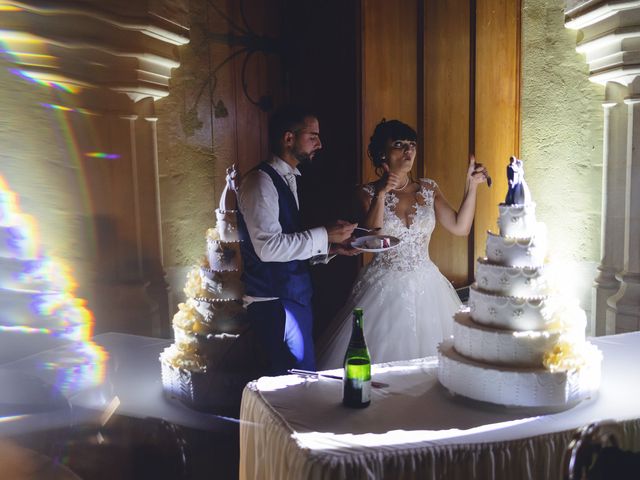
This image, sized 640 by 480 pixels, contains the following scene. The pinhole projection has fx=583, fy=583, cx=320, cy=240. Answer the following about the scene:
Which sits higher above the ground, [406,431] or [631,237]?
[631,237]

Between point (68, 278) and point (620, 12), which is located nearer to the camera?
point (68, 278)

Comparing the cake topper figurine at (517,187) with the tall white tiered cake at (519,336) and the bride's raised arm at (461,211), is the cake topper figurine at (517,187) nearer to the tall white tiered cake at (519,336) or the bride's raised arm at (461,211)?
the tall white tiered cake at (519,336)

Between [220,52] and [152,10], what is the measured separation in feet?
2.08

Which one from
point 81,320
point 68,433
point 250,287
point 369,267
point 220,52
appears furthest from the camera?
point 220,52

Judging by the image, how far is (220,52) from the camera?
352 cm

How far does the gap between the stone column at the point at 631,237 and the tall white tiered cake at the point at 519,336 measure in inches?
72.3

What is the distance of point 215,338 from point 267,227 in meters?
0.54

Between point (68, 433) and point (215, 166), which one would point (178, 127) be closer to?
point (215, 166)

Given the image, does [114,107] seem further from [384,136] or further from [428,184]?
[428,184]

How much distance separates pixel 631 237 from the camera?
3.49 m

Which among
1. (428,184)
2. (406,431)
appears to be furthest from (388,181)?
(406,431)

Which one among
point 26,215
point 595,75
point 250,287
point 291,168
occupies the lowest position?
point 250,287

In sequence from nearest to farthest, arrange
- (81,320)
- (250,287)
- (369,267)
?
(250,287), (81,320), (369,267)

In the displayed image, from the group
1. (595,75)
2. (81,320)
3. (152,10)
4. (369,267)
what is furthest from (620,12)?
(81,320)
